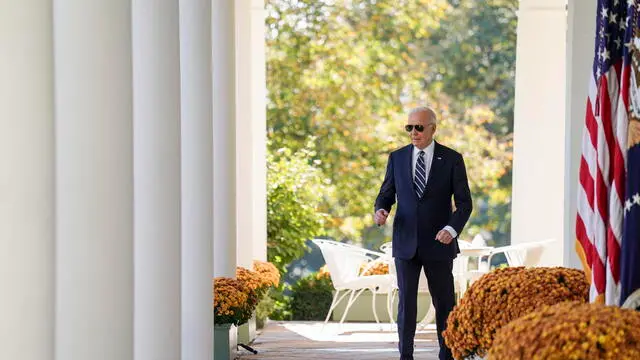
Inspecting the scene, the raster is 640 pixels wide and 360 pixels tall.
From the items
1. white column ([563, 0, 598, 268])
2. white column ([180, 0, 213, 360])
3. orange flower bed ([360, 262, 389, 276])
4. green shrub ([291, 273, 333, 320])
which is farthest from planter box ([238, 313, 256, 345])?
green shrub ([291, 273, 333, 320])

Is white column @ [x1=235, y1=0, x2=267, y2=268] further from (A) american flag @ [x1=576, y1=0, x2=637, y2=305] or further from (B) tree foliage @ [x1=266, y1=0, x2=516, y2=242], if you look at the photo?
(B) tree foliage @ [x1=266, y1=0, x2=516, y2=242]

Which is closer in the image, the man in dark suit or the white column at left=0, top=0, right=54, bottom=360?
the white column at left=0, top=0, right=54, bottom=360

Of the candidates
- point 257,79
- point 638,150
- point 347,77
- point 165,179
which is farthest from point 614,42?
point 347,77

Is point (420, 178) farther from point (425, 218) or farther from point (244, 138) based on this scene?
point (244, 138)

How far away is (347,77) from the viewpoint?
2445 cm

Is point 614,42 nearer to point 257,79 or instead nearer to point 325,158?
point 257,79

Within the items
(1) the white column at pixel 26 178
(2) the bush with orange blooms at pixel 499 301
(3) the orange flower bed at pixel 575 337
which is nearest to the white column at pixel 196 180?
(2) the bush with orange blooms at pixel 499 301

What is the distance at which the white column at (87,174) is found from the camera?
4.93 m

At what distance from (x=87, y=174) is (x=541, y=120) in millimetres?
9874

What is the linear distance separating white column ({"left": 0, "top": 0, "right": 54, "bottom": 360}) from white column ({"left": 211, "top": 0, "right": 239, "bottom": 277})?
17.5 feet

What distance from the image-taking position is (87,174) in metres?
4.95

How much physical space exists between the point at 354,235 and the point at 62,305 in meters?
20.1

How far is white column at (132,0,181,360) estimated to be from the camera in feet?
20.5

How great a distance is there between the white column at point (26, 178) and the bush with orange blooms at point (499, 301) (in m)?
2.54
